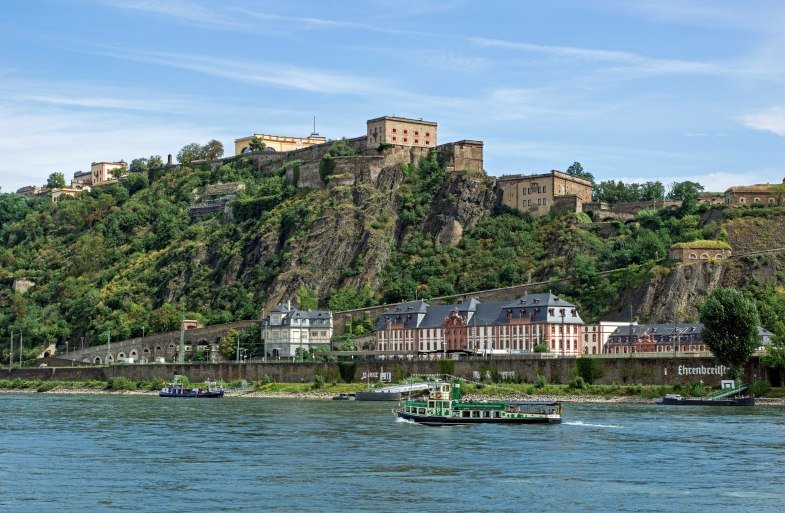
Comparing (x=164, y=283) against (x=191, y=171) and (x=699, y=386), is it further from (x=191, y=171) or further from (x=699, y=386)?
(x=699, y=386)

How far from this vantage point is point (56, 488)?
4644 cm

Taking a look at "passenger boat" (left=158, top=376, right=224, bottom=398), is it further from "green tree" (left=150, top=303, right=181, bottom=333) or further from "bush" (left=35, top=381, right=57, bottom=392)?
"green tree" (left=150, top=303, right=181, bottom=333)

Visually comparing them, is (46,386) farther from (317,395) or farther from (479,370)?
(479,370)

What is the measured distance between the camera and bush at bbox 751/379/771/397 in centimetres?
8606

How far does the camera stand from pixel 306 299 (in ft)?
445

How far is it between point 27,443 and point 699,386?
4854 centimetres

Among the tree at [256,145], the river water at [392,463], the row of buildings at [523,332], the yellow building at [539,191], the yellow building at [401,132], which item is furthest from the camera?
the tree at [256,145]

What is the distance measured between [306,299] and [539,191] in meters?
29.9

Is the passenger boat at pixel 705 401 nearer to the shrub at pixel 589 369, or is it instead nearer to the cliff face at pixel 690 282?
the shrub at pixel 589 369

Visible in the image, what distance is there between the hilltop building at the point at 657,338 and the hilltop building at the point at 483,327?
3820 mm

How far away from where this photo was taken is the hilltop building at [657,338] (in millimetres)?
102750

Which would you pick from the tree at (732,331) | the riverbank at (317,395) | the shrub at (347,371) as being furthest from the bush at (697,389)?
the shrub at (347,371)

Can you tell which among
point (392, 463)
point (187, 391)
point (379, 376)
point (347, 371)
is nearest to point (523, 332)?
point (379, 376)

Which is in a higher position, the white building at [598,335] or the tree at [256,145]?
the tree at [256,145]
